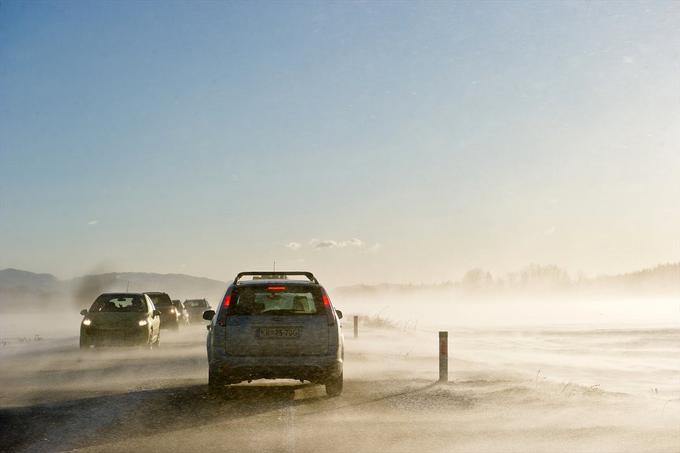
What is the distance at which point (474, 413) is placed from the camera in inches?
408

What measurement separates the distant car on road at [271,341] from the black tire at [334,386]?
3cm

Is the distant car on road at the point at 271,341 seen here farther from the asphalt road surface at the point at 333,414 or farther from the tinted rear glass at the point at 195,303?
the tinted rear glass at the point at 195,303

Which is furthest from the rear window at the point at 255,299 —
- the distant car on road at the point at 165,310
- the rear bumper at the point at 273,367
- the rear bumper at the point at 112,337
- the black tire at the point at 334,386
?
the distant car on road at the point at 165,310

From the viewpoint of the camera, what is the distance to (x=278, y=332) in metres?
11.4

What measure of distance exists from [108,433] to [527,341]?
96.8ft

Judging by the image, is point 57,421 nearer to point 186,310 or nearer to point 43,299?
point 186,310

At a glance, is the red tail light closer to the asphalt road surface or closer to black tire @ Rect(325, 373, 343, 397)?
black tire @ Rect(325, 373, 343, 397)

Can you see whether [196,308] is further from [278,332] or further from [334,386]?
[278,332]

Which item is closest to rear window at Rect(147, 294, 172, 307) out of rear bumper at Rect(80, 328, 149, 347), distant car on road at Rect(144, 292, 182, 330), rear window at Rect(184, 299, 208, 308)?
distant car on road at Rect(144, 292, 182, 330)

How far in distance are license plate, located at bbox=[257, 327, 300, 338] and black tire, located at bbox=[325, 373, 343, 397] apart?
893 mm

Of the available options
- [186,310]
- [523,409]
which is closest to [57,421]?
[523,409]

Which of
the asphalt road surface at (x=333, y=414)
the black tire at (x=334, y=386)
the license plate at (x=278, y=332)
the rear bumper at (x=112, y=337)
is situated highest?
the license plate at (x=278, y=332)

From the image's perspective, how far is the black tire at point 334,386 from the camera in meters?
11.7

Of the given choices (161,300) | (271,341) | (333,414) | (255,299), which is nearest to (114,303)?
(161,300)
